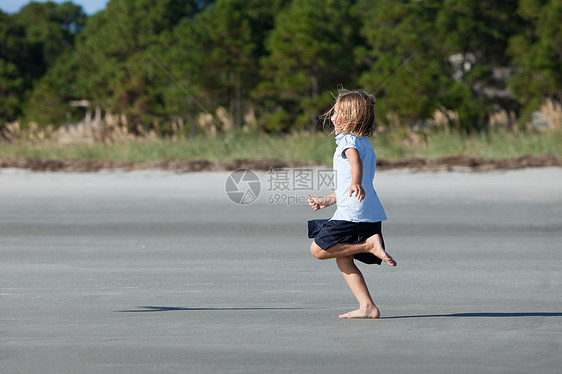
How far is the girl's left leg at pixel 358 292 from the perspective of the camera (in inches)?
229

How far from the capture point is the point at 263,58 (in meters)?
32.7

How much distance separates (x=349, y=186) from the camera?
571 centimetres

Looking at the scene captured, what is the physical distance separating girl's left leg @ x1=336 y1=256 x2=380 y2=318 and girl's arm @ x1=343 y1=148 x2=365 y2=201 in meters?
0.54

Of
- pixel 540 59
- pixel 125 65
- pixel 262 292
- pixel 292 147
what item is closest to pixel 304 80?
pixel 540 59

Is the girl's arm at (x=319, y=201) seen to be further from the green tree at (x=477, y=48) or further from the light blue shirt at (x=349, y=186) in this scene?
the green tree at (x=477, y=48)

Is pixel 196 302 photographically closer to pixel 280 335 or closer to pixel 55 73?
pixel 280 335

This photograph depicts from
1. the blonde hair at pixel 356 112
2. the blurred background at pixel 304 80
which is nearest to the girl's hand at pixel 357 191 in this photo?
the blonde hair at pixel 356 112

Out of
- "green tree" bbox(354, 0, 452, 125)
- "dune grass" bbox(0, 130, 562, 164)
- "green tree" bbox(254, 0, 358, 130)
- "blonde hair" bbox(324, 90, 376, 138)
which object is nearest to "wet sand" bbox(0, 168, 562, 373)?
"blonde hair" bbox(324, 90, 376, 138)

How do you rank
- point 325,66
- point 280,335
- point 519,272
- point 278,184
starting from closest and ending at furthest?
point 280,335, point 519,272, point 278,184, point 325,66

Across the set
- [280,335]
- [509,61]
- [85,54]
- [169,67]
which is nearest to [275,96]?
[169,67]

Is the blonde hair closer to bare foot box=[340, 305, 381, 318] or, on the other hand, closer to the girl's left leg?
the girl's left leg

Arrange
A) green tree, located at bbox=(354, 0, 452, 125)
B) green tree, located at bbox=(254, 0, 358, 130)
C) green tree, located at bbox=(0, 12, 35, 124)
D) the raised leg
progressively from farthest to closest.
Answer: green tree, located at bbox=(0, 12, 35, 124)
green tree, located at bbox=(254, 0, 358, 130)
green tree, located at bbox=(354, 0, 452, 125)
the raised leg

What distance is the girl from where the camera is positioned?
224 inches

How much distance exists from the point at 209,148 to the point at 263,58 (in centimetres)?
1121
